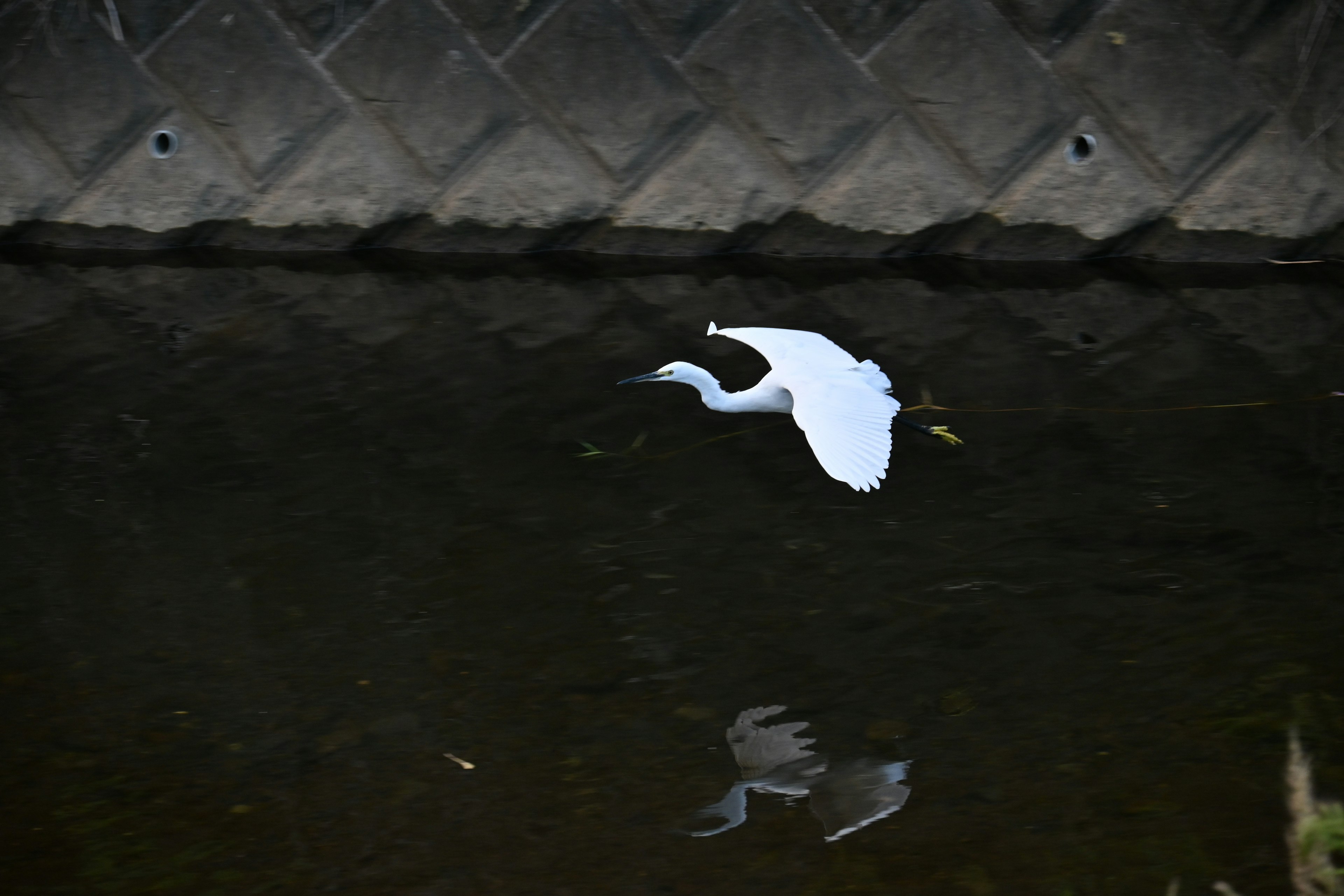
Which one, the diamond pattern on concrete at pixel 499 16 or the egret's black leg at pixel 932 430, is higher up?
the diamond pattern on concrete at pixel 499 16

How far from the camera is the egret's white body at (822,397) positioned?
3018 mm

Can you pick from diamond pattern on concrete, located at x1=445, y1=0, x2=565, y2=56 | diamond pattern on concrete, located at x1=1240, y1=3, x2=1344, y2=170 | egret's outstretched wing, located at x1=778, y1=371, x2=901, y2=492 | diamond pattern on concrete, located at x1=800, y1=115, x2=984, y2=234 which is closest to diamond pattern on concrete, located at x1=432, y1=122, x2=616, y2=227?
diamond pattern on concrete, located at x1=445, y1=0, x2=565, y2=56

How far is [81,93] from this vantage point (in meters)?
4.98

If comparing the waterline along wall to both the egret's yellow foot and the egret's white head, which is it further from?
the egret's white head

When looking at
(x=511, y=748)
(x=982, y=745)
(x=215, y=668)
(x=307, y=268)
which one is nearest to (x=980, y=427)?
(x=982, y=745)

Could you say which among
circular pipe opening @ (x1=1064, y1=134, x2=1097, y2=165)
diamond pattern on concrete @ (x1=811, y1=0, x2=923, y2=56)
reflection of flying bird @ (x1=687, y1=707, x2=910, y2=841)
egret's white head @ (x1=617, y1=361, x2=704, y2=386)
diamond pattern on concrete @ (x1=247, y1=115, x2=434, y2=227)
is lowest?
circular pipe opening @ (x1=1064, y1=134, x2=1097, y2=165)

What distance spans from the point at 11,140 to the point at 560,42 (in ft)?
5.84

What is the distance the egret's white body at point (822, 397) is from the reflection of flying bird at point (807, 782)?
1.72 feet

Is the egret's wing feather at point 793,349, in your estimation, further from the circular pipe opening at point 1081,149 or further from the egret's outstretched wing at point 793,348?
the circular pipe opening at point 1081,149

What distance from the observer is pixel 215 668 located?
289 cm

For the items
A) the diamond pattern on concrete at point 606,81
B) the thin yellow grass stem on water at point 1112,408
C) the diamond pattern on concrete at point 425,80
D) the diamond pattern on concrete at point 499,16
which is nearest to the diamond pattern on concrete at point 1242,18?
the thin yellow grass stem on water at point 1112,408

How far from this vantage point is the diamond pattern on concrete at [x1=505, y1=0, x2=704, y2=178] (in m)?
4.96

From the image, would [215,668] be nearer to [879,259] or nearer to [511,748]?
[511,748]

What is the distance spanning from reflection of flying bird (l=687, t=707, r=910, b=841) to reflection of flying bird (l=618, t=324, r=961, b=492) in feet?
1.71
